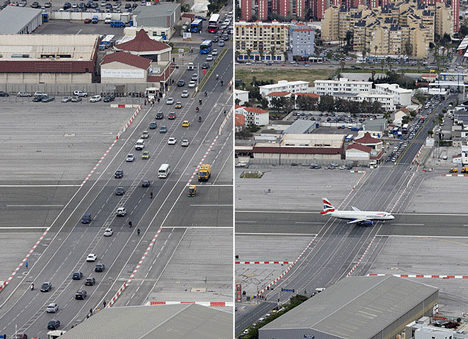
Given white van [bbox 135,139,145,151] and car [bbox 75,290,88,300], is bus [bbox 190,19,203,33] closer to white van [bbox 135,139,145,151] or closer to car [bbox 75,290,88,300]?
white van [bbox 135,139,145,151]

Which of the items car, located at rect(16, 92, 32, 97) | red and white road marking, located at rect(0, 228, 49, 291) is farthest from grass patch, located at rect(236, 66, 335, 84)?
red and white road marking, located at rect(0, 228, 49, 291)

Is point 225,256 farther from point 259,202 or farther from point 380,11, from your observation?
point 380,11

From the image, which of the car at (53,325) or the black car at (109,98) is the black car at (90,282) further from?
the black car at (109,98)

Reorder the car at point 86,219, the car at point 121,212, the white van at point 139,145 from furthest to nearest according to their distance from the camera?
the white van at point 139,145 → the car at point 121,212 → the car at point 86,219

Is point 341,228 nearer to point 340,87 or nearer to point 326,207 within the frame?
point 326,207

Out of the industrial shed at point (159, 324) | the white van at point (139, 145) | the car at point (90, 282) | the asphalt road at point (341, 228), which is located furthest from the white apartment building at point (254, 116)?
the industrial shed at point (159, 324)

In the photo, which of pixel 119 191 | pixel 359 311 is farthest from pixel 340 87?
pixel 359 311
